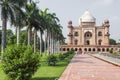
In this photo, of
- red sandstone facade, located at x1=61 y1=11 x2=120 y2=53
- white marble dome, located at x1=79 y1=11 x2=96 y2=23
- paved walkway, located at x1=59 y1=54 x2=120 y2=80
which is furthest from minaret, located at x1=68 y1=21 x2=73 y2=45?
paved walkway, located at x1=59 y1=54 x2=120 y2=80

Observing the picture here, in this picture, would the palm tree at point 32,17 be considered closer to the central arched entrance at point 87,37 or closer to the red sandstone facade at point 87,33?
the red sandstone facade at point 87,33

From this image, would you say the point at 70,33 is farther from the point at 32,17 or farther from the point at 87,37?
the point at 32,17

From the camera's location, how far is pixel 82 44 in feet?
281

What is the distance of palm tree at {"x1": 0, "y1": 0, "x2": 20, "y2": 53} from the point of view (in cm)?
2025

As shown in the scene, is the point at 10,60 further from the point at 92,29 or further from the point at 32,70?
the point at 92,29

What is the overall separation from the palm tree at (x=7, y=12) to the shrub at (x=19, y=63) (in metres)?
8.78

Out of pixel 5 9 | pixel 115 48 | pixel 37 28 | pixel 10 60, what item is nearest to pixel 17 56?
pixel 10 60

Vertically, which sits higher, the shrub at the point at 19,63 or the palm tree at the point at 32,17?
the palm tree at the point at 32,17

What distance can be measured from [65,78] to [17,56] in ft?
8.91

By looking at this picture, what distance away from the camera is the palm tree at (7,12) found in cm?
2025

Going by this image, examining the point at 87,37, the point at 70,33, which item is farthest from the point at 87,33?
the point at 70,33

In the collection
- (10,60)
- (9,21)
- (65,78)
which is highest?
(9,21)

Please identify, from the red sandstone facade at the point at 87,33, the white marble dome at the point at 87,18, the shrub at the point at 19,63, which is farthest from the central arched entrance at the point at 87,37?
the shrub at the point at 19,63

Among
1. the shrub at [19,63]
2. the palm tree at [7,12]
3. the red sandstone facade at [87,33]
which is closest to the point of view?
the shrub at [19,63]
